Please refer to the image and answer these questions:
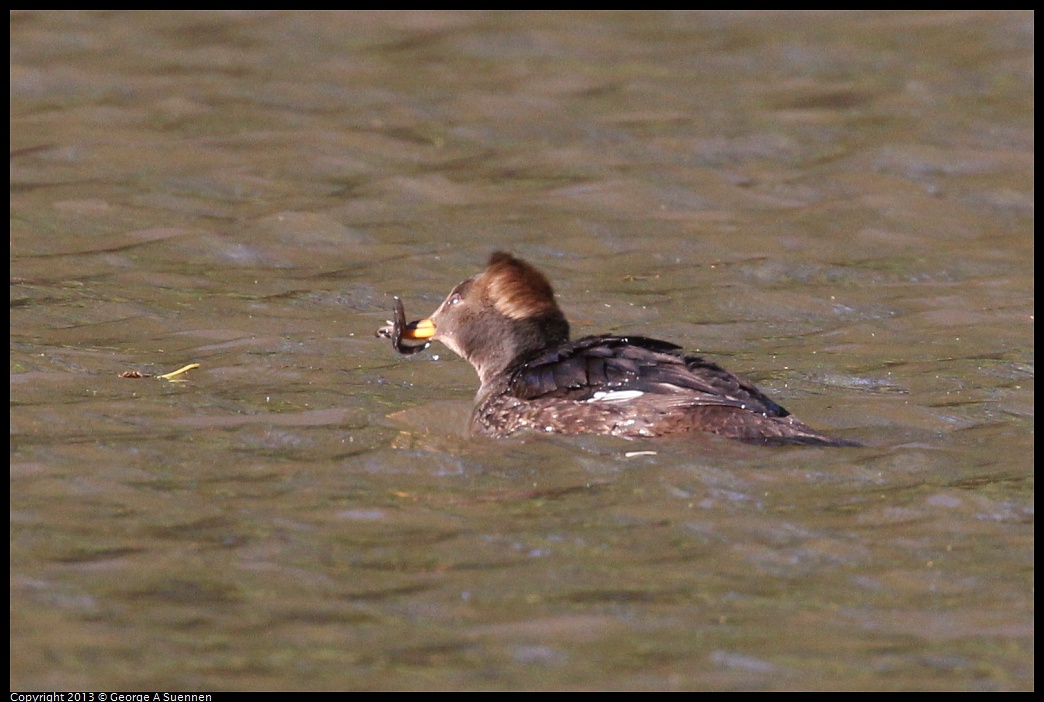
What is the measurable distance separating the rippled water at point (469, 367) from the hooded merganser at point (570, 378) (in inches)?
8.1

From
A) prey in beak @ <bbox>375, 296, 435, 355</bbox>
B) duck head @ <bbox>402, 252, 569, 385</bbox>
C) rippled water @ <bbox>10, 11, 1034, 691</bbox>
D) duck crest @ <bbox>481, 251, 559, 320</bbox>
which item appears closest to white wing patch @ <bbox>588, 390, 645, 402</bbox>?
rippled water @ <bbox>10, 11, 1034, 691</bbox>

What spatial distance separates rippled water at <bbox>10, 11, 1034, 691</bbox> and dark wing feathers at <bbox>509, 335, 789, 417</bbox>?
324 mm

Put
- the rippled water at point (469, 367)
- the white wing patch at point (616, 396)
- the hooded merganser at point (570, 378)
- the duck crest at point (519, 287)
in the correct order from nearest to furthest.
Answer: the rippled water at point (469, 367) < the hooded merganser at point (570, 378) < the white wing patch at point (616, 396) < the duck crest at point (519, 287)

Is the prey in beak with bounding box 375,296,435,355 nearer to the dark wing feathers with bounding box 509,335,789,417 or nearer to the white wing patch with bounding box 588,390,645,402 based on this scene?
the dark wing feathers with bounding box 509,335,789,417

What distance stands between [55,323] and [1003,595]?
5413 millimetres

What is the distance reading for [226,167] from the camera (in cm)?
1196

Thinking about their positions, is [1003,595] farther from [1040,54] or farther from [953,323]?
[1040,54]

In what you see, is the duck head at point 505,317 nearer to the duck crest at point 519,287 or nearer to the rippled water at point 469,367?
the duck crest at point 519,287

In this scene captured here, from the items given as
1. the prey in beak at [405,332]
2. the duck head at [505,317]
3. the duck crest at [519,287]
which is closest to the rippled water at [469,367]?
the prey in beak at [405,332]

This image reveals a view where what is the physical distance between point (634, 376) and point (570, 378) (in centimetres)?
33

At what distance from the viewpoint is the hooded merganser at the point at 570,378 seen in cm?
739

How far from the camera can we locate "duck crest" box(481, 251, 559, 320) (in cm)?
843

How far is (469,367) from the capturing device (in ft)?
30.5
